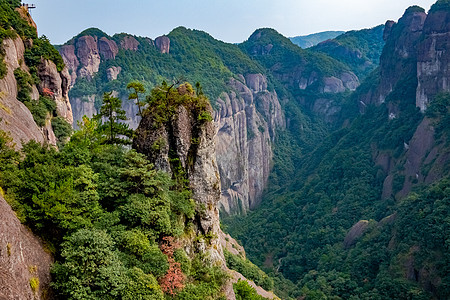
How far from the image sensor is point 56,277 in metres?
13.9

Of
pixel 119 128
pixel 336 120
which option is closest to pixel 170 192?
pixel 119 128

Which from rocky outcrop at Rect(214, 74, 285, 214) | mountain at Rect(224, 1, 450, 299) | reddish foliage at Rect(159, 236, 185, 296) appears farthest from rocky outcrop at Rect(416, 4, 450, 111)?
reddish foliage at Rect(159, 236, 185, 296)

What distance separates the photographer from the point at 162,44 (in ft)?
410

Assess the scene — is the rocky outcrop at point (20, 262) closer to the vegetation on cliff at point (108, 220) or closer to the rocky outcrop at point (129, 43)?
the vegetation on cliff at point (108, 220)

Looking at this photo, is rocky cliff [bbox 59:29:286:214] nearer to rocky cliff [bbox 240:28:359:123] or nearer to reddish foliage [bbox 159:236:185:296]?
rocky cliff [bbox 240:28:359:123]

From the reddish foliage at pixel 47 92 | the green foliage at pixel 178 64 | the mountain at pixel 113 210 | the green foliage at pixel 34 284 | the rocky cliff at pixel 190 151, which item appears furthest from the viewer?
the green foliage at pixel 178 64

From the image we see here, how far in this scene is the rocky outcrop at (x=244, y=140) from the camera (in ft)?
349

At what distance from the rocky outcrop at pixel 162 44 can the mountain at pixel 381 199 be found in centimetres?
6442

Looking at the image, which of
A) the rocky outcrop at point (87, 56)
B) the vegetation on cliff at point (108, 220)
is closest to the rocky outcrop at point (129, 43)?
the rocky outcrop at point (87, 56)

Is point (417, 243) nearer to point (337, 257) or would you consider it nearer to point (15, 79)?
point (337, 257)

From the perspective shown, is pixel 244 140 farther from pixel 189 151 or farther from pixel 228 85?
pixel 189 151

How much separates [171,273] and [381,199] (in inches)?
2756

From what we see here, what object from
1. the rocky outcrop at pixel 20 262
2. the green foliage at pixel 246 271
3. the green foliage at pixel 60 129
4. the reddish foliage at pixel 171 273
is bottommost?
the green foliage at pixel 246 271

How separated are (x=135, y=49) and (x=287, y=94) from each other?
246 feet
